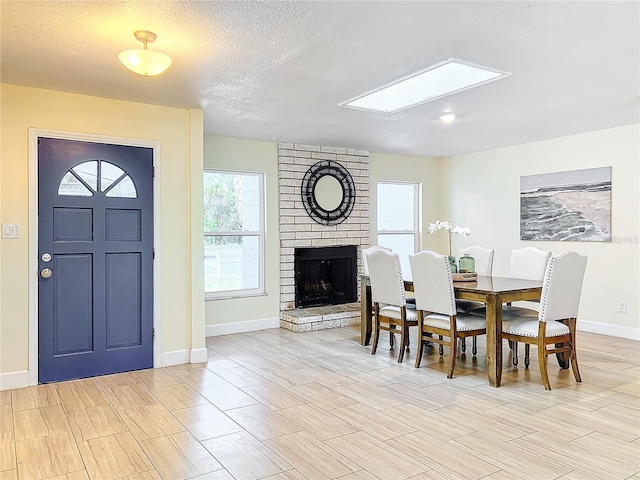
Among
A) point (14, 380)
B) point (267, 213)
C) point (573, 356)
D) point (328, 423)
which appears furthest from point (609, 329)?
point (14, 380)

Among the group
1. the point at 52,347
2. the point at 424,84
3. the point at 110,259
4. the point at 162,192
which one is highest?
the point at 424,84

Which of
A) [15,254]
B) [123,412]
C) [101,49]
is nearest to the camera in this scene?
[101,49]

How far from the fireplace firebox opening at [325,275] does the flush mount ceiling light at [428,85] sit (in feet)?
8.12

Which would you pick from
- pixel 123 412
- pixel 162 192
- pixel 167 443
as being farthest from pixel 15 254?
pixel 167 443

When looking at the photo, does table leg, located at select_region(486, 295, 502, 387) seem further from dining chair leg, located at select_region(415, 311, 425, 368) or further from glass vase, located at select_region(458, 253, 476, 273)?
glass vase, located at select_region(458, 253, 476, 273)

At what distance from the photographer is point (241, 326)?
5852 millimetres

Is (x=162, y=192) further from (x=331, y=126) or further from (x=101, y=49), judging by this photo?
(x=331, y=126)

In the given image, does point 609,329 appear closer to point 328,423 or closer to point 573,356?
point 573,356

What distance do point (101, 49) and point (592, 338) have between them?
17.9 feet

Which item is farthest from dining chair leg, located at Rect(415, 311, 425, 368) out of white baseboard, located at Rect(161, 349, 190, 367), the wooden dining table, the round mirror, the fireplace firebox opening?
the round mirror

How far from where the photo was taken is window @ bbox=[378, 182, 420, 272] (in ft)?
23.7

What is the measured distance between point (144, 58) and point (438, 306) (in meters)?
2.84

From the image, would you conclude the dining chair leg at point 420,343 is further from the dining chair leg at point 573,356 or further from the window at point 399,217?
the window at point 399,217

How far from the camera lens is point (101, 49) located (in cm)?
295
